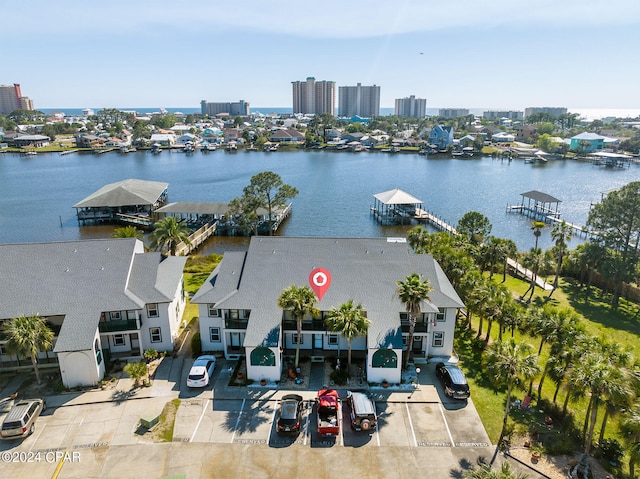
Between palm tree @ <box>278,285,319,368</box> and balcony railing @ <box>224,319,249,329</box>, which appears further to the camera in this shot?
balcony railing @ <box>224,319,249,329</box>

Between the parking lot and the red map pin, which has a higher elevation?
the red map pin

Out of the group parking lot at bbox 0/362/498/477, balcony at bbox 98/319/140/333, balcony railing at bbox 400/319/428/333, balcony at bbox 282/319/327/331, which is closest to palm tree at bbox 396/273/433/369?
balcony railing at bbox 400/319/428/333

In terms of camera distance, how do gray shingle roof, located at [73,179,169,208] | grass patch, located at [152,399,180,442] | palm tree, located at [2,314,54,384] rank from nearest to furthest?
grass patch, located at [152,399,180,442]
palm tree, located at [2,314,54,384]
gray shingle roof, located at [73,179,169,208]

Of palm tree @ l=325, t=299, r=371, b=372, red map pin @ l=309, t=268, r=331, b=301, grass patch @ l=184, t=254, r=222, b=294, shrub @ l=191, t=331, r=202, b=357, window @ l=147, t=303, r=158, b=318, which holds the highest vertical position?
red map pin @ l=309, t=268, r=331, b=301

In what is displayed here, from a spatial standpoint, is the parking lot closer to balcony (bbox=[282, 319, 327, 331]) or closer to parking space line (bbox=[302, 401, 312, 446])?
parking space line (bbox=[302, 401, 312, 446])

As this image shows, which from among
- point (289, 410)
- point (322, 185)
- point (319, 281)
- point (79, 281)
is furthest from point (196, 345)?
point (322, 185)

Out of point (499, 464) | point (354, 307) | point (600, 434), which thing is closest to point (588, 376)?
point (600, 434)

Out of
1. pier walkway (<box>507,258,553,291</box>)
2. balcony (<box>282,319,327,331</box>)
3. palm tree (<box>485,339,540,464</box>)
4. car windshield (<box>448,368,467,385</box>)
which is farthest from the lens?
pier walkway (<box>507,258,553,291</box>)
